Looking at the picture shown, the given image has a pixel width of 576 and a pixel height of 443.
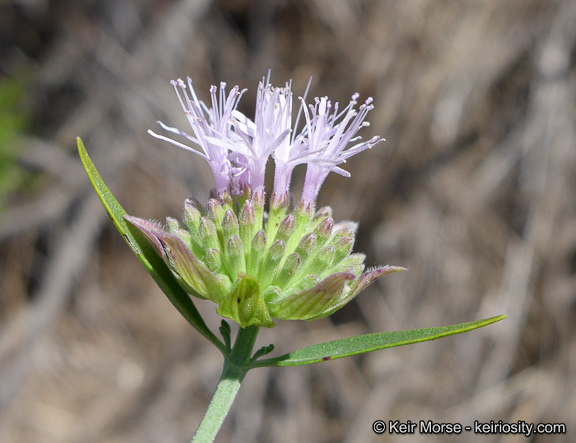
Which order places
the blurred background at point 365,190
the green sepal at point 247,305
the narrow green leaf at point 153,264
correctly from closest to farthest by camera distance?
the green sepal at point 247,305
the narrow green leaf at point 153,264
the blurred background at point 365,190

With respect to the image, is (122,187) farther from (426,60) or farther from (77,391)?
(426,60)

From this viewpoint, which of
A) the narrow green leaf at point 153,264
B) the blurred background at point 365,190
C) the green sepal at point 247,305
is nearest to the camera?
the green sepal at point 247,305

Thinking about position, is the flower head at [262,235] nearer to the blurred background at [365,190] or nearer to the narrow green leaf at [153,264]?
the narrow green leaf at [153,264]

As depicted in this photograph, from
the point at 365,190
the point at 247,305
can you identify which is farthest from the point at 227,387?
the point at 365,190

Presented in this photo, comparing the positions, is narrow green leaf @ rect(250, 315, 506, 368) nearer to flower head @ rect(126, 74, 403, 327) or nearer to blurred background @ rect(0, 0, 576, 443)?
flower head @ rect(126, 74, 403, 327)

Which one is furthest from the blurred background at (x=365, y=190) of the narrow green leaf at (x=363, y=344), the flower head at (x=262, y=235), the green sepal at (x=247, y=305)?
the green sepal at (x=247, y=305)

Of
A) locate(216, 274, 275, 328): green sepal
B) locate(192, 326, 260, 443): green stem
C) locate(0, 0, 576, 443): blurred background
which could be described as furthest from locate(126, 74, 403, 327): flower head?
locate(0, 0, 576, 443): blurred background
